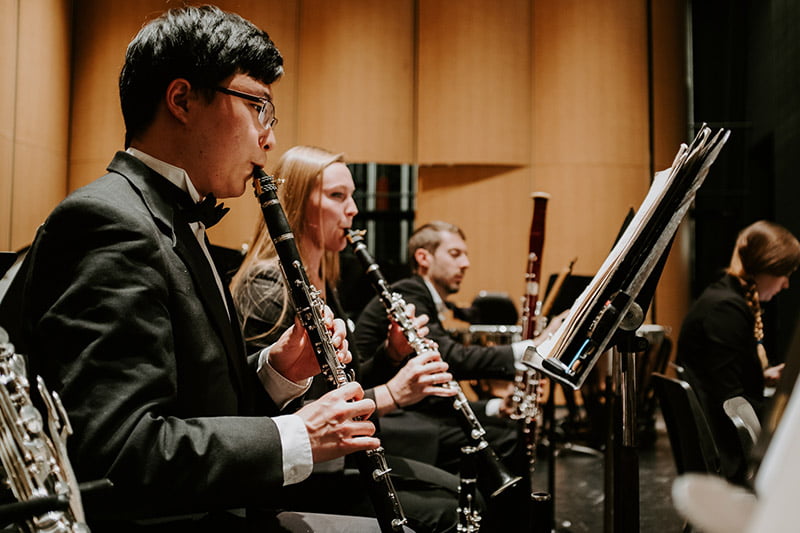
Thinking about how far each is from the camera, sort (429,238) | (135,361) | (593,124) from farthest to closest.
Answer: (593,124) < (429,238) < (135,361)

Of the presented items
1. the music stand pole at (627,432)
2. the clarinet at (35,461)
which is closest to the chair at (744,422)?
the music stand pole at (627,432)

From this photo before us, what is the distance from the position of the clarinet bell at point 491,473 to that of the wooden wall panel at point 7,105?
14.1 ft

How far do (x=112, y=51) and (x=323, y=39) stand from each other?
211cm

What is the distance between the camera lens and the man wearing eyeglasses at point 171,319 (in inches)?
46.7

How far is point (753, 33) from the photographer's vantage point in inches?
319

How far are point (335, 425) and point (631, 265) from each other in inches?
28.6

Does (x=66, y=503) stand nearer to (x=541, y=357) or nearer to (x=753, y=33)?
(x=541, y=357)

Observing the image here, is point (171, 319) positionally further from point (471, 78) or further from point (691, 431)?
point (471, 78)

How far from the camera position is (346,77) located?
23.8ft

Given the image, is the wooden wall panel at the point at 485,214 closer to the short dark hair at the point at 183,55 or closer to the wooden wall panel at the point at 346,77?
the wooden wall panel at the point at 346,77

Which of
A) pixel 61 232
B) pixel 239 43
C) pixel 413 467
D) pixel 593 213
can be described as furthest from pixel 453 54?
pixel 61 232

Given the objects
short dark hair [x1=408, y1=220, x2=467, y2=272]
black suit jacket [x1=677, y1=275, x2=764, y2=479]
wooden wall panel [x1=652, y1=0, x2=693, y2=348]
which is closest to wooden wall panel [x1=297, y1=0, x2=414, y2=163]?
wooden wall panel [x1=652, y1=0, x2=693, y2=348]

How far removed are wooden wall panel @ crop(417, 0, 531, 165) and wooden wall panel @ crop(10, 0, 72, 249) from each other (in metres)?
3.53

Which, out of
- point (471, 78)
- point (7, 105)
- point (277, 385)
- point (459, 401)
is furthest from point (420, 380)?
point (471, 78)
